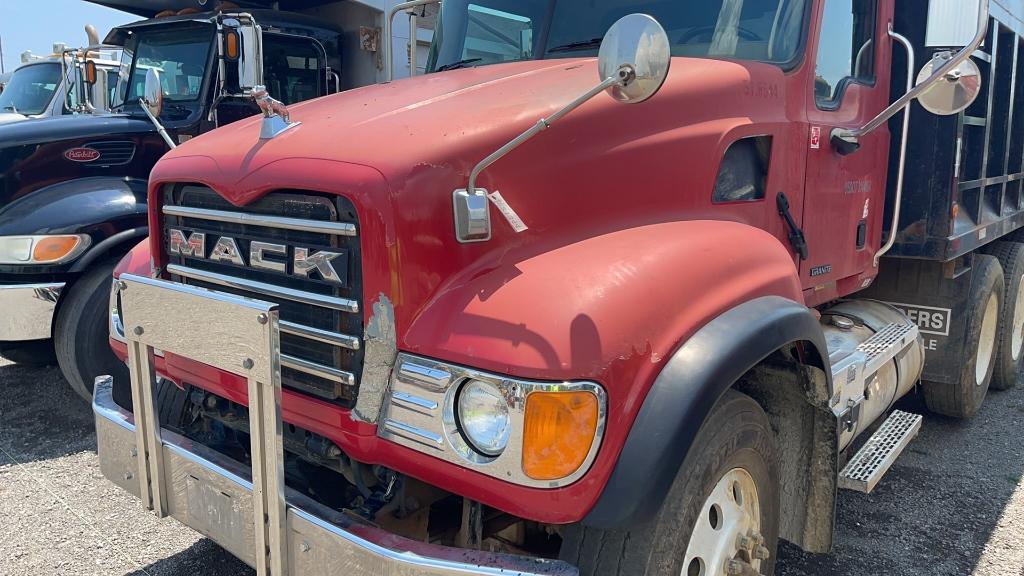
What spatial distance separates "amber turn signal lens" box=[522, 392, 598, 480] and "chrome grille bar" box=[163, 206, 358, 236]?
0.69 meters

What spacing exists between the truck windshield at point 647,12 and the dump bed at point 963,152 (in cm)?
113

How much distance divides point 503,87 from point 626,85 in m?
0.70

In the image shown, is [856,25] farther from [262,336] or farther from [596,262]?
[262,336]

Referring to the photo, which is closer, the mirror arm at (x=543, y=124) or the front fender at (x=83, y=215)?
the mirror arm at (x=543, y=124)

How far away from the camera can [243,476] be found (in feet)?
7.34

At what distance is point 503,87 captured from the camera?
8.56ft

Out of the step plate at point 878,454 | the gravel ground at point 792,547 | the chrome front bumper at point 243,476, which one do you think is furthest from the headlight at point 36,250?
the step plate at point 878,454

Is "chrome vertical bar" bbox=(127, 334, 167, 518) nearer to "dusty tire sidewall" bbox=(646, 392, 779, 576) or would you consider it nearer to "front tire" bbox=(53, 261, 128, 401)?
"dusty tire sidewall" bbox=(646, 392, 779, 576)

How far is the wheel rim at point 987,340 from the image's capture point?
5.17m

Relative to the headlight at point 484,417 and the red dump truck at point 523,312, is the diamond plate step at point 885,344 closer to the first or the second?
the red dump truck at point 523,312

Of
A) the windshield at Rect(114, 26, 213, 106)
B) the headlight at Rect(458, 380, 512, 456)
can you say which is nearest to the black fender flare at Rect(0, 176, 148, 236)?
the windshield at Rect(114, 26, 213, 106)

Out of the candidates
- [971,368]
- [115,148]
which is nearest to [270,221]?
[115,148]

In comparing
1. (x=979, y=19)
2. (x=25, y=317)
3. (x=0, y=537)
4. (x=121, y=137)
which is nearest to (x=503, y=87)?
(x=979, y=19)

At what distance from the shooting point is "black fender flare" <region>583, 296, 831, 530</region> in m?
1.84
